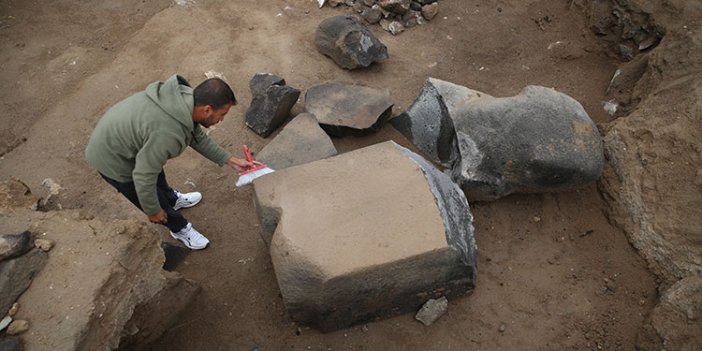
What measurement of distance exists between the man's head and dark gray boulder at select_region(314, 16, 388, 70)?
221cm

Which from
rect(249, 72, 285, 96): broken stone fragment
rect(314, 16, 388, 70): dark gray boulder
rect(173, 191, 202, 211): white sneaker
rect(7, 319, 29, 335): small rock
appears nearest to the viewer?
rect(7, 319, 29, 335): small rock

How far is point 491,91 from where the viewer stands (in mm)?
4652

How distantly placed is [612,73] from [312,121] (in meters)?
2.76

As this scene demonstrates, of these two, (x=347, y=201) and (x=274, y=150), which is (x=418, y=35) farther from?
(x=347, y=201)

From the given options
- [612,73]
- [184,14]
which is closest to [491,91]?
[612,73]

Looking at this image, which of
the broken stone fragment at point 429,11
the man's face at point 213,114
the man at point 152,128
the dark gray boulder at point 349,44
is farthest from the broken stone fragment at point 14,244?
the broken stone fragment at point 429,11

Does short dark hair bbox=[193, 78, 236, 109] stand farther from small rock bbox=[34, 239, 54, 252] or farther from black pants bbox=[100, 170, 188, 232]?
small rock bbox=[34, 239, 54, 252]

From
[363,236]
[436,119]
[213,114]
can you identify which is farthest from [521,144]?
[213,114]

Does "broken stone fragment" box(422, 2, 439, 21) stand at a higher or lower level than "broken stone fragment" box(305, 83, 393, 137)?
higher

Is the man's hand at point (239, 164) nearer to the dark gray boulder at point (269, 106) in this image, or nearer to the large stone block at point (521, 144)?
the dark gray boulder at point (269, 106)

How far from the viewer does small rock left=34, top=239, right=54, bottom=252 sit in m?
2.41

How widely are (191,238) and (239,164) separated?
725 mm

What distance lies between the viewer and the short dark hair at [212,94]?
2580 mm

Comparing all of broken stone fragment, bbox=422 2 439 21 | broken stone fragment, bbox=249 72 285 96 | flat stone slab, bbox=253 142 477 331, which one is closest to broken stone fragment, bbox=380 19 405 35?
broken stone fragment, bbox=422 2 439 21
